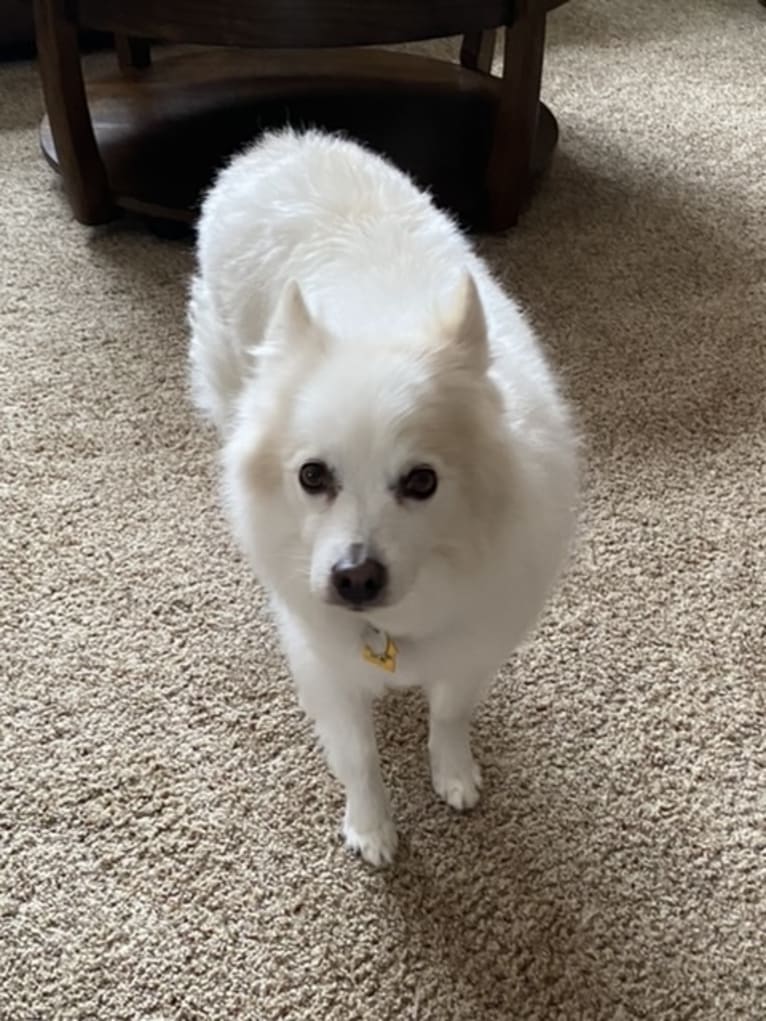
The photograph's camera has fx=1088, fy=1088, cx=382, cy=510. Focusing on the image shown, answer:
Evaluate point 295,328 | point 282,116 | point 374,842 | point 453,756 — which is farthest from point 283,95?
point 374,842

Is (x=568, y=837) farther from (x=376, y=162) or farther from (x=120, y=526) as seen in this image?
(x=376, y=162)

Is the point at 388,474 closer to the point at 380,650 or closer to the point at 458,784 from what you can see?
the point at 380,650

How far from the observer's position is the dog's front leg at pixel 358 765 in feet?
4.86

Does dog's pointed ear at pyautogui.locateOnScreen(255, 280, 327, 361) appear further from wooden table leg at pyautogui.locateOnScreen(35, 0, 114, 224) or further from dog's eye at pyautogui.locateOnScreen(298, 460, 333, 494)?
wooden table leg at pyautogui.locateOnScreen(35, 0, 114, 224)

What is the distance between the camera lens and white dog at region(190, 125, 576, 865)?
1188 millimetres

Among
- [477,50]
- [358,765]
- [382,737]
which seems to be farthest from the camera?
[477,50]

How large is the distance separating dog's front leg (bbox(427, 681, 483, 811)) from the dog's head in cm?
33

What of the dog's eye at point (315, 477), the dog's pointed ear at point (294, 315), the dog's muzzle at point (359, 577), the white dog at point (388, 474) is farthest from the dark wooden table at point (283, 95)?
the dog's muzzle at point (359, 577)

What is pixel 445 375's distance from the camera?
1218mm

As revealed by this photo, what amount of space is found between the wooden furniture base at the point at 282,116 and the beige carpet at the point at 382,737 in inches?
14.7

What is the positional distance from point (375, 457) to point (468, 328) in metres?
0.19

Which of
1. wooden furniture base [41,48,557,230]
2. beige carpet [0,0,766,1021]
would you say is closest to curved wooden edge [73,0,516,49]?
wooden furniture base [41,48,557,230]

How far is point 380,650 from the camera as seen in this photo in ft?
4.46

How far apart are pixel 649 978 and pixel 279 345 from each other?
3.02 ft
